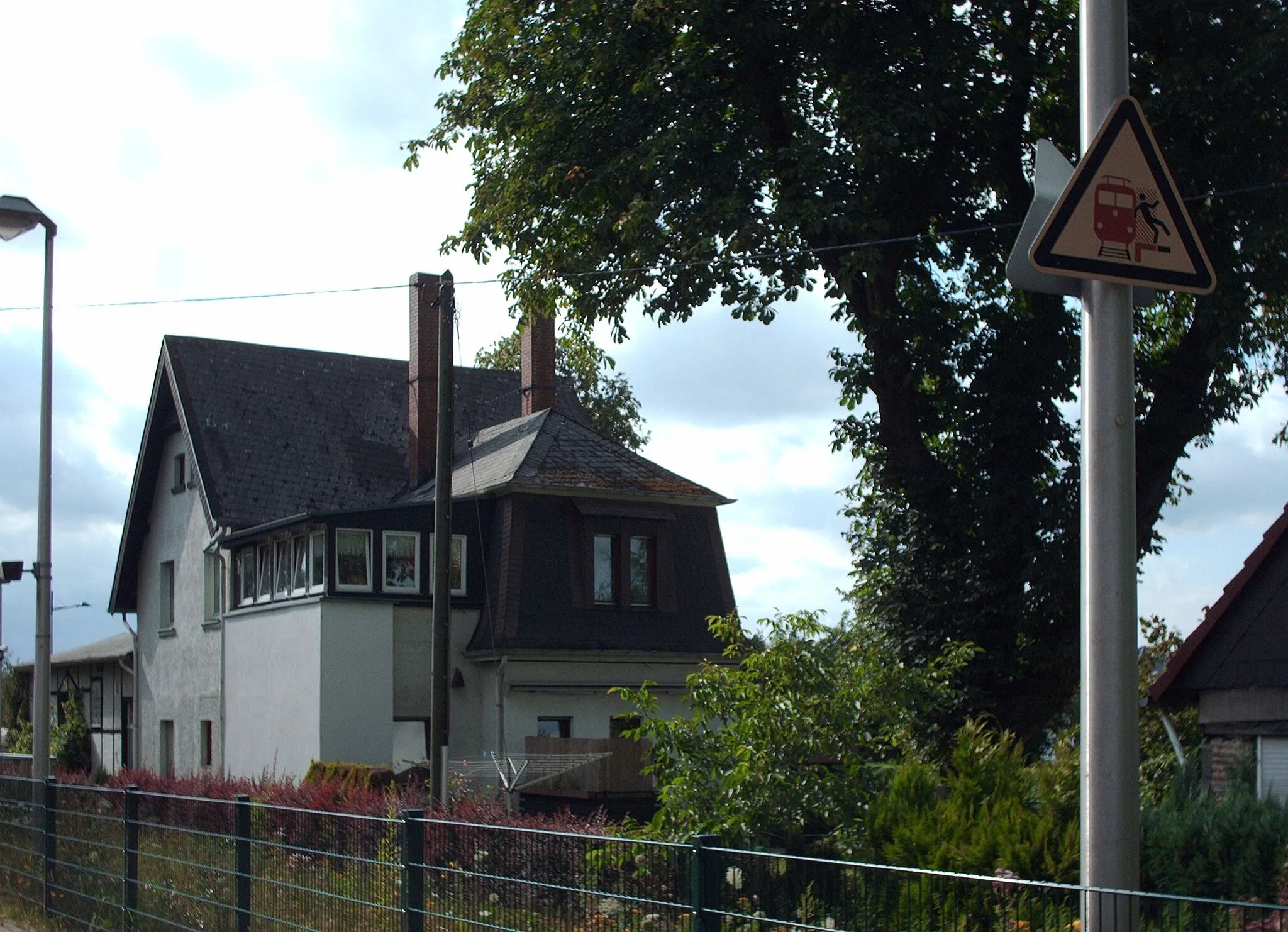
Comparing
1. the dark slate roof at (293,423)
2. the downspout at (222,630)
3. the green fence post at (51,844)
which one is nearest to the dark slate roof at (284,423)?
the dark slate roof at (293,423)

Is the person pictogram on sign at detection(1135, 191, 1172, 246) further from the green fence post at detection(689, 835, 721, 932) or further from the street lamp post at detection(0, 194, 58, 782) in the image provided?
the street lamp post at detection(0, 194, 58, 782)

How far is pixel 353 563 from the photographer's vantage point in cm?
3156

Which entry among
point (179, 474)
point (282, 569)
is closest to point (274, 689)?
point (282, 569)

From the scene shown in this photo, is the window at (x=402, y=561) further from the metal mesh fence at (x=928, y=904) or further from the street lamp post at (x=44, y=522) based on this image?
the metal mesh fence at (x=928, y=904)

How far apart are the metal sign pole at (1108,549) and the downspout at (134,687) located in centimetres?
4055

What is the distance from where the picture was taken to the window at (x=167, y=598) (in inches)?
1609

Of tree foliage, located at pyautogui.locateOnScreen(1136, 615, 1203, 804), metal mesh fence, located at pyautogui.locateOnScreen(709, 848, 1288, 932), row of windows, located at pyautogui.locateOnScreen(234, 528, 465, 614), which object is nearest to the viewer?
metal mesh fence, located at pyautogui.locateOnScreen(709, 848, 1288, 932)

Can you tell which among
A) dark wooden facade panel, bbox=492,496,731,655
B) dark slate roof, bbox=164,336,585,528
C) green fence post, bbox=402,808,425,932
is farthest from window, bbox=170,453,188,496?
green fence post, bbox=402,808,425,932

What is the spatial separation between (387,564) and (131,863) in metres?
21.0

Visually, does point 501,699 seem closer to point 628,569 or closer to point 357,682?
point 357,682

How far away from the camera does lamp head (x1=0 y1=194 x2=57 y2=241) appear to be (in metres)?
16.2

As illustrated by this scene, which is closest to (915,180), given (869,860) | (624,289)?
(624,289)

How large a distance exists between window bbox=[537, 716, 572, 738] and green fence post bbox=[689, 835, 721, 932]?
2720 centimetres

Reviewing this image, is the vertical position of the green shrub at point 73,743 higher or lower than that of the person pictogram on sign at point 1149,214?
lower
